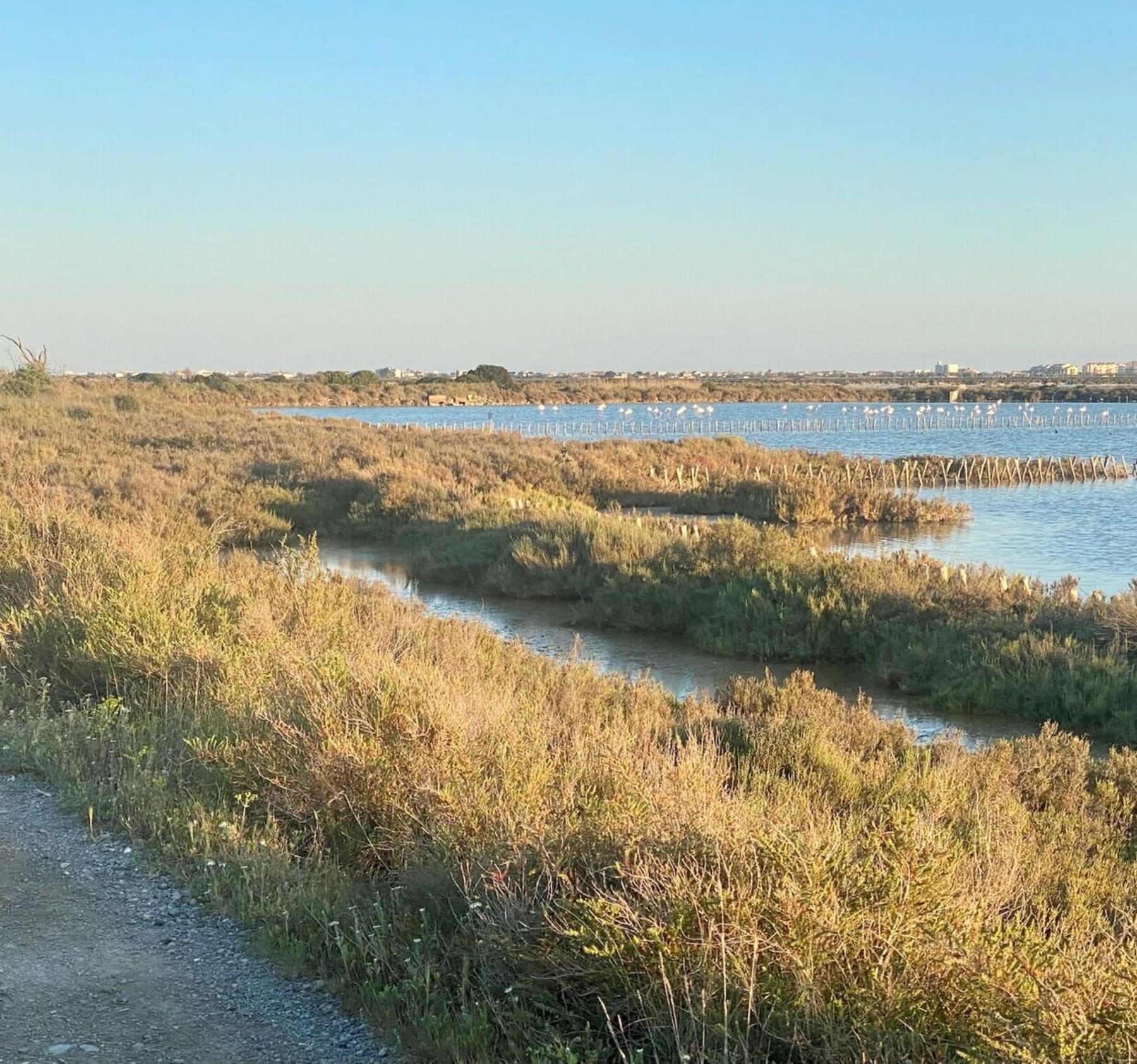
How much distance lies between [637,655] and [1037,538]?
14956 millimetres

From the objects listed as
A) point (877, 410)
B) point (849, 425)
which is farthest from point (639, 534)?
point (877, 410)

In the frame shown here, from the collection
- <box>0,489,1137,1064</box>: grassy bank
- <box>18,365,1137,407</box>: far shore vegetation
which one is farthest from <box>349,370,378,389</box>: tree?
<box>0,489,1137,1064</box>: grassy bank

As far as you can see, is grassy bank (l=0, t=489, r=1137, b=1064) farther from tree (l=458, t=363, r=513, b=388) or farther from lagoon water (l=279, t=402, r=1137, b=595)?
tree (l=458, t=363, r=513, b=388)

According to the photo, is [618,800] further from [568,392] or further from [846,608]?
[568,392]

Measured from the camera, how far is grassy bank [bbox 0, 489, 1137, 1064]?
11.0ft

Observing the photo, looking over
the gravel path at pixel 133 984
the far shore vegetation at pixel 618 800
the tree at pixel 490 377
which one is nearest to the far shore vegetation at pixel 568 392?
the tree at pixel 490 377

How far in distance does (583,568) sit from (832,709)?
28.3 feet

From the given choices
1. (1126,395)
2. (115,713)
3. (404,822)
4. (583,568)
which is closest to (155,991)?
(404,822)

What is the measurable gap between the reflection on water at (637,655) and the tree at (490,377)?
14058cm

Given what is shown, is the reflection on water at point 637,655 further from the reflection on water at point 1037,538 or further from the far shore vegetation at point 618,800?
the reflection on water at point 1037,538

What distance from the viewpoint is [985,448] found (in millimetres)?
60062

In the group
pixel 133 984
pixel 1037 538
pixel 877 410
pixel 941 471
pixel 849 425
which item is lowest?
pixel 1037 538

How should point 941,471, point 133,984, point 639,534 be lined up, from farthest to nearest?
point 941,471
point 639,534
point 133,984

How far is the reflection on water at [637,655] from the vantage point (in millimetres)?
11430
